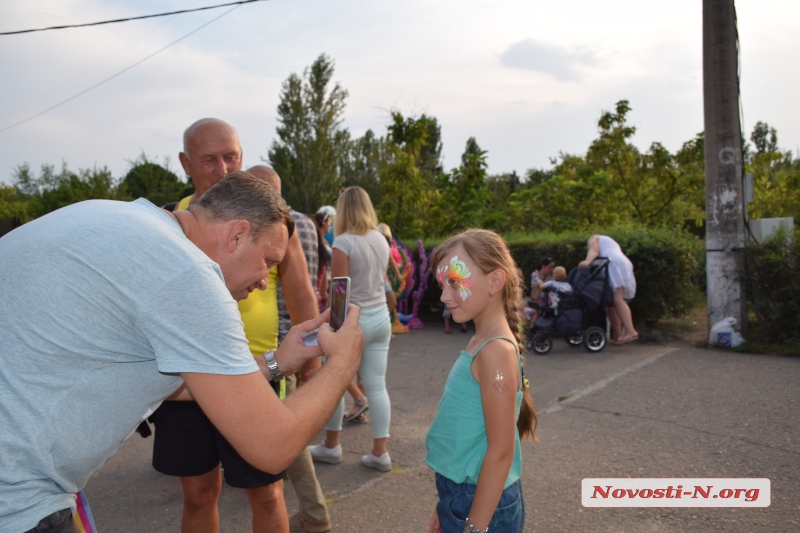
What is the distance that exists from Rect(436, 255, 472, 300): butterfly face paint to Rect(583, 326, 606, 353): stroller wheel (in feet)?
20.8

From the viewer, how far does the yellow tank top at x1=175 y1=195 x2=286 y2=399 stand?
303 cm

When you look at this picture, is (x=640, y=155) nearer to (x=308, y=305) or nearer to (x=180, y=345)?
(x=308, y=305)

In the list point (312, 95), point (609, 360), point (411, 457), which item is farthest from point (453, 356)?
point (312, 95)

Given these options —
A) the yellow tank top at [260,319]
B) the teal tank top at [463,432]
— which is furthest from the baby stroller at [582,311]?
the teal tank top at [463,432]

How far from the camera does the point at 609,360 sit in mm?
7629

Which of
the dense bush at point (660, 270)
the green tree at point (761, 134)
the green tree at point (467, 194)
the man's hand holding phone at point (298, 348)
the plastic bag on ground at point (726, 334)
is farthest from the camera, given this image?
the green tree at point (761, 134)

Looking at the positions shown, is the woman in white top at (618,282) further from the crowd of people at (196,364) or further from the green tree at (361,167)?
the green tree at (361,167)

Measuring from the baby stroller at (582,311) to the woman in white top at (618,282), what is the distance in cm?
11

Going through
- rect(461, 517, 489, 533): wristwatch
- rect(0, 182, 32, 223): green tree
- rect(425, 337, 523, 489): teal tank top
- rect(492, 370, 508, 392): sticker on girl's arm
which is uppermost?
rect(0, 182, 32, 223): green tree

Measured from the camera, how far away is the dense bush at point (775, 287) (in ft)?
24.2

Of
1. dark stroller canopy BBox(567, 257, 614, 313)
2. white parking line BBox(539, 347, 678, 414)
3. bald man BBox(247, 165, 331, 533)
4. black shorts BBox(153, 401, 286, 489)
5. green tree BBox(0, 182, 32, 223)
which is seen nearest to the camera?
black shorts BBox(153, 401, 286, 489)

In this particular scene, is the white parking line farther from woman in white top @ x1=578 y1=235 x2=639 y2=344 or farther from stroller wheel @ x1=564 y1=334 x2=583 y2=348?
stroller wheel @ x1=564 y1=334 x2=583 y2=348

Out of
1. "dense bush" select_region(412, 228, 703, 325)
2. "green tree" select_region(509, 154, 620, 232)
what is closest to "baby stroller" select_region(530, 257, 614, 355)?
"dense bush" select_region(412, 228, 703, 325)

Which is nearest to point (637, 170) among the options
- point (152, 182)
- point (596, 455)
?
point (596, 455)
